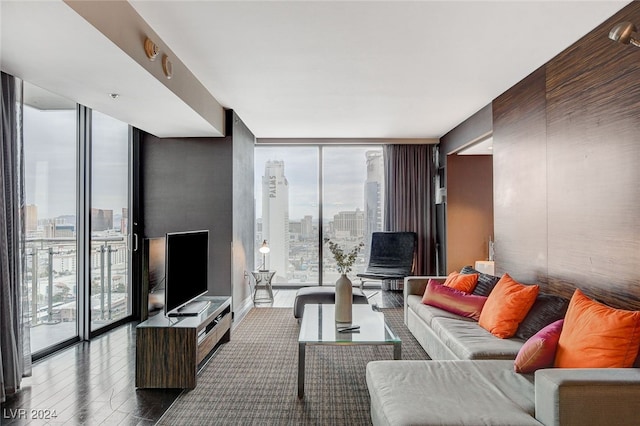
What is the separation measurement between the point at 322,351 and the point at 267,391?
0.93 meters

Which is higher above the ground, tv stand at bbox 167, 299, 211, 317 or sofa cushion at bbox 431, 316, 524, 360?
tv stand at bbox 167, 299, 211, 317

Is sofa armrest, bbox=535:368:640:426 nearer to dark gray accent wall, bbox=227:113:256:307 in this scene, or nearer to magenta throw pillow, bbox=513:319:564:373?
magenta throw pillow, bbox=513:319:564:373

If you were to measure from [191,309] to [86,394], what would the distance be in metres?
0.94

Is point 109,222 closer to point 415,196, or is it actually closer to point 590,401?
point 590,401

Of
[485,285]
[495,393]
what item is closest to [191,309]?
[495,393]

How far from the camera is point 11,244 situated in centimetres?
278

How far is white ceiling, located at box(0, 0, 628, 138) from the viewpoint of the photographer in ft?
7.67

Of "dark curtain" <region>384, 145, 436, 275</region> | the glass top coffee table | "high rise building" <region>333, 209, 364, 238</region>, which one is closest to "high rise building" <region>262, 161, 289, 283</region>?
"high rise building" <region>333, 209, 364, 238</region>

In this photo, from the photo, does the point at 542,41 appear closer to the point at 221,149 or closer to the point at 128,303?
the point at 221,149

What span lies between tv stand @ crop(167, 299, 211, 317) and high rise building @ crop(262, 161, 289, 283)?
3.07 meters

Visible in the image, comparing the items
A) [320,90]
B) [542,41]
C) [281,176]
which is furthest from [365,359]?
[281,176]

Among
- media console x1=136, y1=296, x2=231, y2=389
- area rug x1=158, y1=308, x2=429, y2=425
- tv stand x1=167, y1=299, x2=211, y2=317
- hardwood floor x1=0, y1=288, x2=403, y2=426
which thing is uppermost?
tv stand x1=167, y1=299, x2=211, y2=317

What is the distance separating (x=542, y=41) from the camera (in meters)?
2.86

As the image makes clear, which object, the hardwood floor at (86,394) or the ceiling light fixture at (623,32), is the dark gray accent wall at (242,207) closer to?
the hardwood floor at (86,394)
